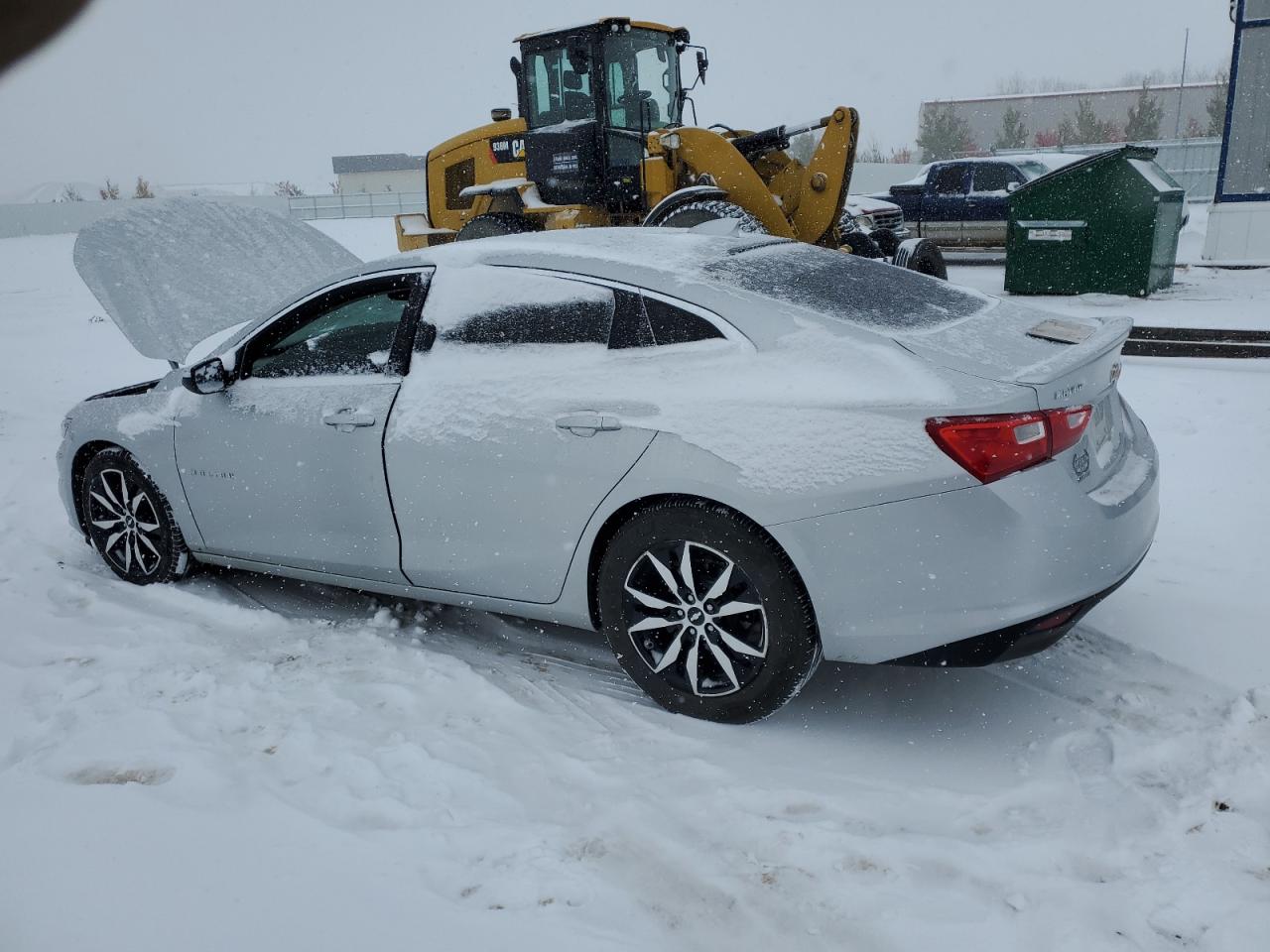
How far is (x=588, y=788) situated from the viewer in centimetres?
296

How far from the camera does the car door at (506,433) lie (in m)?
3.31

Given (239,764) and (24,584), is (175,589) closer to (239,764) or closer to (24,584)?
(24,584)

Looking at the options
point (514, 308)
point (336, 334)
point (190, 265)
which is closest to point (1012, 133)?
point (190, 265)

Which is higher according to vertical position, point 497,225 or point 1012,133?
point 497,225

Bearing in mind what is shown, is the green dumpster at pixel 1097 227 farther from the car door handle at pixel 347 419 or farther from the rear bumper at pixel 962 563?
the car door handle at pixel 347 419

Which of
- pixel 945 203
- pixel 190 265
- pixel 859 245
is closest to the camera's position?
pixel 190 265

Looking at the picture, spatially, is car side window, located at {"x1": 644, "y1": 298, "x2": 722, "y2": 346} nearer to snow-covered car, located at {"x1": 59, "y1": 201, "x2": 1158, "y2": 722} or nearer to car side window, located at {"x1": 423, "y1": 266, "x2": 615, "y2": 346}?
snow-covered car, located at {"x1": 59, "y1": 201, "x2": 1158, "y2": 722}

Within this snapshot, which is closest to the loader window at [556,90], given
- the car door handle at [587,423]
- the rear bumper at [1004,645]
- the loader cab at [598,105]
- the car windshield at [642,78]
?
the loader cab at [598,105]

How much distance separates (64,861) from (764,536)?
2.09 m

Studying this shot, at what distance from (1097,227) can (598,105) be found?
6.17 metres

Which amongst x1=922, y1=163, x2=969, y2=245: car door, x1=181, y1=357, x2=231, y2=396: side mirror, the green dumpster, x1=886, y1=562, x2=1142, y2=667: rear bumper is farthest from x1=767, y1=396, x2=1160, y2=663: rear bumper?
x1=922, y1=163, x2=969, y2=245: car door

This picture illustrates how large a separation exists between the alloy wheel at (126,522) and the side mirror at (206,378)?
0.71 metres

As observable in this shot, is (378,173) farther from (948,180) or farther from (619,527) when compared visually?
(619,527)

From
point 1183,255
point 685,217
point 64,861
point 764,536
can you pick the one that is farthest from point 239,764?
point 1183,255
